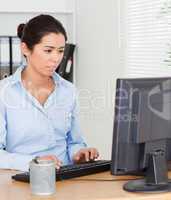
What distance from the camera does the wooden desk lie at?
1481mm

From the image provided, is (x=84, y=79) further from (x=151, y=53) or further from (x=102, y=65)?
(x=151, y=53)

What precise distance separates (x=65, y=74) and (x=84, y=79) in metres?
0.17

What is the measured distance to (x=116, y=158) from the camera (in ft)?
5.13

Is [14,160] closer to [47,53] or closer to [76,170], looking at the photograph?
[76,170]

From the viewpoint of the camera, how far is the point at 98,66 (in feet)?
11.5

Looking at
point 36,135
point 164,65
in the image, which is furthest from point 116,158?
point 164,65

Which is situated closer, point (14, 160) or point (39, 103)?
point (14, 160)

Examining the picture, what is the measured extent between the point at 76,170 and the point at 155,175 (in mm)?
328

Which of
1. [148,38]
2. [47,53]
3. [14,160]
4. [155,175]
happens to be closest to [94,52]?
[148,38]

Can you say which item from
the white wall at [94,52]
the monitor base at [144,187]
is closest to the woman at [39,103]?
the monitor base at [144,187]

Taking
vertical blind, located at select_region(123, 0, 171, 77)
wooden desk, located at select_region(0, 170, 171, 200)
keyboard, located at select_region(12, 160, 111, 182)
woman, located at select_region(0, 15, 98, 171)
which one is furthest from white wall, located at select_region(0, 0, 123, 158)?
wooden desk, located at select_region(0, 170, 171, 200)

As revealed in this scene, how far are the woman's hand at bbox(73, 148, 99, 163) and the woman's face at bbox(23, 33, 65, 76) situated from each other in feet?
1.31

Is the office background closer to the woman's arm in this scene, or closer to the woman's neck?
the woman's neck

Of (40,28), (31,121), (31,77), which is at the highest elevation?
(40,28)
